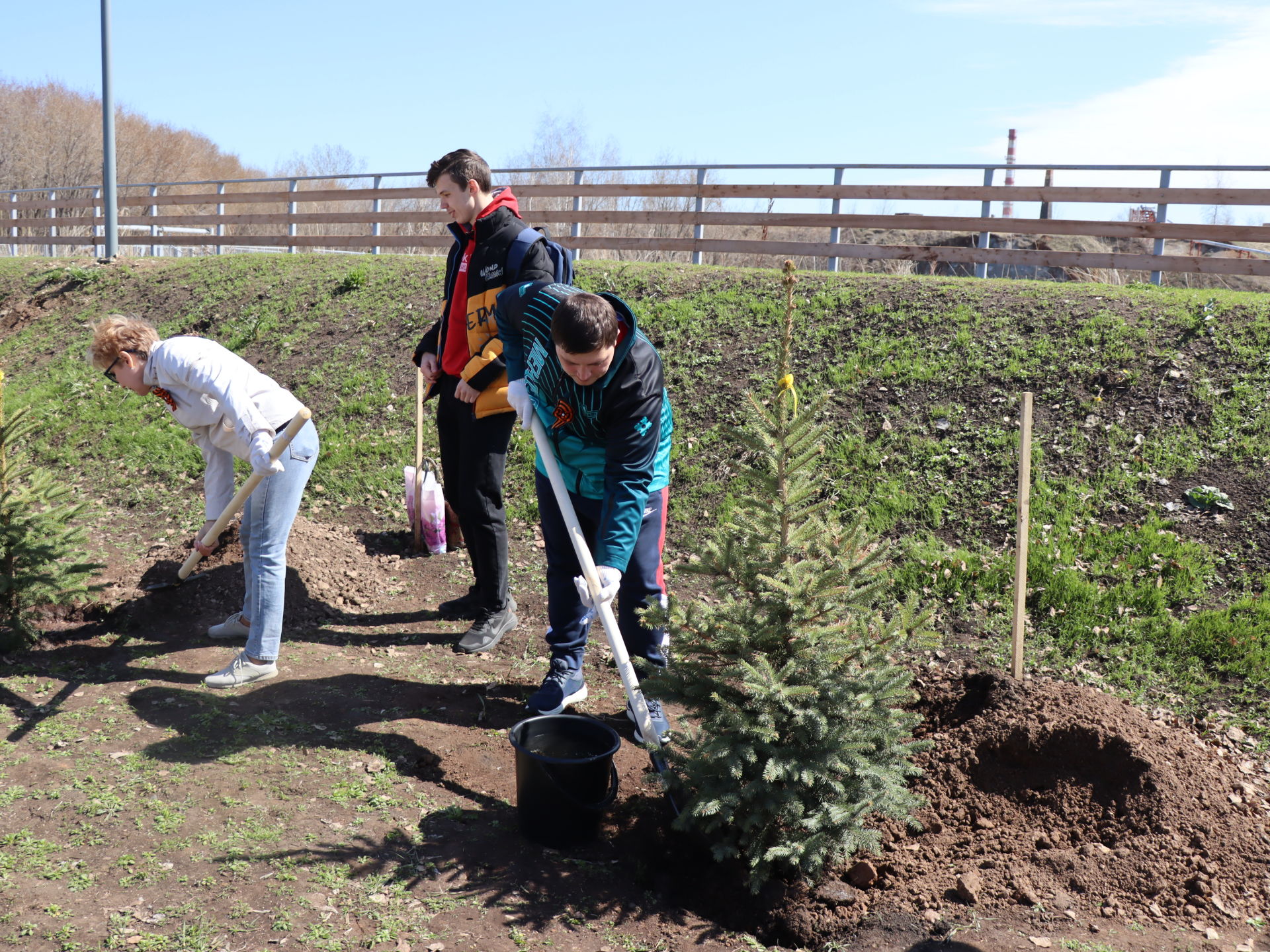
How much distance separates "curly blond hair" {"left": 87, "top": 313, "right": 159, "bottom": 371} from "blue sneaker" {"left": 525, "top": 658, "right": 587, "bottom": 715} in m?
2.29

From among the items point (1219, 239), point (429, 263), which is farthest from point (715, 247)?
point (1219, 239)

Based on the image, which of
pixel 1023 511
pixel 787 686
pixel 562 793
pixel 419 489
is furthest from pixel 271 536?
pixel 1023 511

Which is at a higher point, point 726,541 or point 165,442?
point 726,541

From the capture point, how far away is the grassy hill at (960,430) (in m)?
5.02

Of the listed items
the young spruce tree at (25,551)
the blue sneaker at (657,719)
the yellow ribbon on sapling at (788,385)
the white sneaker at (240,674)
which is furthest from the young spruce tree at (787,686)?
the young spruce tree at (25,551)

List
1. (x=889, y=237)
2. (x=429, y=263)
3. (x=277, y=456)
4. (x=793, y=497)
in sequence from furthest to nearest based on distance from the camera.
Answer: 1. (x=889, y=237)
2. (x=429, y=263)
3. (x=277, y=456)
4. (x=793, y=497)

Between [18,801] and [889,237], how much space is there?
59.1 ft

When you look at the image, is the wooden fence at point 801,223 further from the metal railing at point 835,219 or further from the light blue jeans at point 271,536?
the light blue jeans at point 271,536

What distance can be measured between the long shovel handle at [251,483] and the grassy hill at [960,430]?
1.95 metres

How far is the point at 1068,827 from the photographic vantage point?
137 inches

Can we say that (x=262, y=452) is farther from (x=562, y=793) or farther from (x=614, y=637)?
(x=562, y=793)

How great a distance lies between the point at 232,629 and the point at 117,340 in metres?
1.80

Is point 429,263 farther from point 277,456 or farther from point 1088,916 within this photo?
point 1088,916

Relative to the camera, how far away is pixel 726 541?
3154 mm
